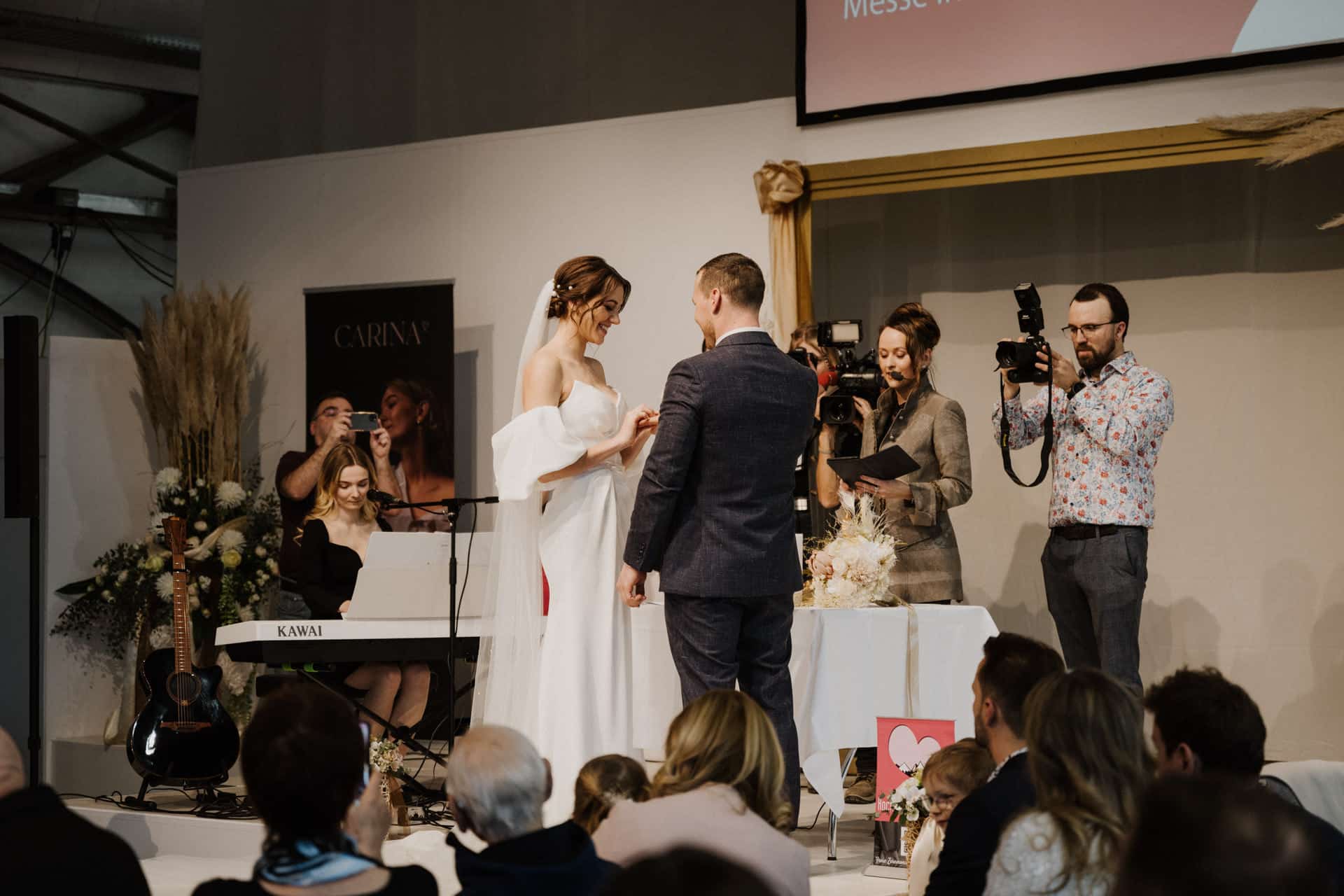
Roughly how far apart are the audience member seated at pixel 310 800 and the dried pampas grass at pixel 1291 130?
460 centimetres

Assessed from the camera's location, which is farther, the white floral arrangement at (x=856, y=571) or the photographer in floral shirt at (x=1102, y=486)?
the photographer in floral shirt at (x=1102, y=486)

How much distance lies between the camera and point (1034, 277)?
6852mm

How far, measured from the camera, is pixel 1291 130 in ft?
17.9

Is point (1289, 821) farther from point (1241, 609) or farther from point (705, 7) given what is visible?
point (705, 7)

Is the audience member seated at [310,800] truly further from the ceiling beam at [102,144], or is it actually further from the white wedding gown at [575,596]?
the ceiling beam at [102,144]

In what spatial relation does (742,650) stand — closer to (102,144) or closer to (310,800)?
(310,800)

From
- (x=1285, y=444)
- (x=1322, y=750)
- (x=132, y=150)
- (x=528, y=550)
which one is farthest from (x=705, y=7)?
(x=132, y=150)

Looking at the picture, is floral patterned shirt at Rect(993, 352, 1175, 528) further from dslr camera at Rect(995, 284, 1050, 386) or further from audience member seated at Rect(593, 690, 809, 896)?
audience member seated at Rect(593, 690, 809, 896)

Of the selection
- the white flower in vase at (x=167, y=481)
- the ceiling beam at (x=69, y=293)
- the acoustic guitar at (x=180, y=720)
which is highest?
the ceiling beam at (x=69, y=293)

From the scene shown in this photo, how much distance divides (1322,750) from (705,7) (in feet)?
15.0

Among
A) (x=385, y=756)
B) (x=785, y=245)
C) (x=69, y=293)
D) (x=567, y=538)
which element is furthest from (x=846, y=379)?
(x=69, y=293)

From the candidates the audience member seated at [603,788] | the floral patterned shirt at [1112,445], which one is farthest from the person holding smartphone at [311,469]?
the audience member seated at [603,788]

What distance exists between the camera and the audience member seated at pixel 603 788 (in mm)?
3012

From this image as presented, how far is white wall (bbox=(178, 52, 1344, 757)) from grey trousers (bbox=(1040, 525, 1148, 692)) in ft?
6.22
